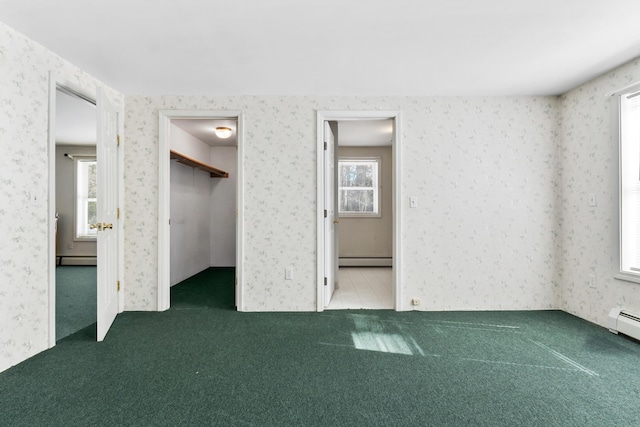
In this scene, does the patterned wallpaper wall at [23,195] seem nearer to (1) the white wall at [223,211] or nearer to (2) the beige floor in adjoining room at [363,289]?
(2) the beige floor in adjoining room at [363,289]

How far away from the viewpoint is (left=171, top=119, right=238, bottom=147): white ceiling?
167 inches

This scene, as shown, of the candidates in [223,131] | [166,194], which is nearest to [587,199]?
[166,194]

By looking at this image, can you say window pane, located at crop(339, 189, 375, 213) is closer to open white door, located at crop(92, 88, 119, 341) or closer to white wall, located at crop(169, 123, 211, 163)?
white wall, located at crop(169, 123, 211, 163)

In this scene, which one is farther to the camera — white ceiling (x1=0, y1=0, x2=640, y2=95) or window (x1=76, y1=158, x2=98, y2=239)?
window (x1=76, y1=158, x2=98, y2=239)

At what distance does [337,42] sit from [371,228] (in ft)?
13.7

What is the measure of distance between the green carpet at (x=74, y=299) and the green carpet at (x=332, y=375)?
28 centimetres

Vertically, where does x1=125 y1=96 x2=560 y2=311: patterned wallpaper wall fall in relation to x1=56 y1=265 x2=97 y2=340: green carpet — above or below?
above

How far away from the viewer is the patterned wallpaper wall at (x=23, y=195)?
6.95 feet

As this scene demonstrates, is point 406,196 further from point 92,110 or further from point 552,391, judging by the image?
point 92,110

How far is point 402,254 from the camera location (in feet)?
11.0

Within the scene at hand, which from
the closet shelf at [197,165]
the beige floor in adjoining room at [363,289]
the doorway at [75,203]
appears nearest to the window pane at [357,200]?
the beige floor in adjoining room at [363,289]

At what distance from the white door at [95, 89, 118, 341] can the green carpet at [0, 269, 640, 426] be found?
27cm

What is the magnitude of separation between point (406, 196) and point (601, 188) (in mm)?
1715

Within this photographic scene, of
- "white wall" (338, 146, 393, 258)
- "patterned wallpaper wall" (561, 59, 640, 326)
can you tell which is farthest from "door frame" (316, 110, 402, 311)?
"white wall" (338, 146, 393, 258)
